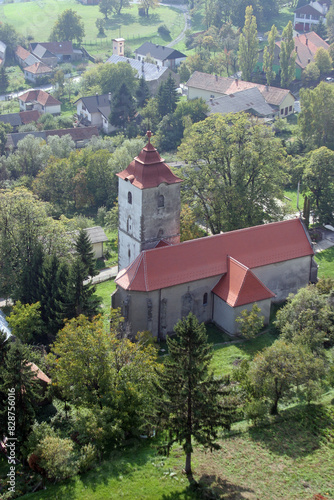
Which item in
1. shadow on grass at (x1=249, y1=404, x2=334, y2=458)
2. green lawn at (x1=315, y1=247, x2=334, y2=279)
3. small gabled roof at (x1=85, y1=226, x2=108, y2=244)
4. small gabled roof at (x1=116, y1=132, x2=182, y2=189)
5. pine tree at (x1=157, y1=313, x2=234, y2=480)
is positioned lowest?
small gabled roof at (x1=85, y1=226, x2=108, y2=244)

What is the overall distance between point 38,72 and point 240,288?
10441cm

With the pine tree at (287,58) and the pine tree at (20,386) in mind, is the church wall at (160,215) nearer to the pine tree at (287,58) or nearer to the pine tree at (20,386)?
the pine tree at (20,386)

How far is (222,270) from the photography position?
52906 millimetres

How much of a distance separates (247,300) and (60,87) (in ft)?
305

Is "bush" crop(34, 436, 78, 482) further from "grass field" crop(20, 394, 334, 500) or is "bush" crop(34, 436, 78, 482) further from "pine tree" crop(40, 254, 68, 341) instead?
"pine tree" crop(40, 254, 68, 341)

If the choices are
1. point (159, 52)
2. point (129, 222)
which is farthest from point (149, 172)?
point (159, 52)

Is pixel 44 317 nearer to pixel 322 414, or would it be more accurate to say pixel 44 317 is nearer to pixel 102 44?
pixel 322 414

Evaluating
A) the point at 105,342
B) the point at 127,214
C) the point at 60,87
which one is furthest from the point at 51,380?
the point at 60,87

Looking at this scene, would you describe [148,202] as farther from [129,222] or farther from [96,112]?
[96,112]

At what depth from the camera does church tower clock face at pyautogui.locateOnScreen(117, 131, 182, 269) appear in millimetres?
51344

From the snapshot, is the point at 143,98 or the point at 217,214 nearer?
the point at 217,214

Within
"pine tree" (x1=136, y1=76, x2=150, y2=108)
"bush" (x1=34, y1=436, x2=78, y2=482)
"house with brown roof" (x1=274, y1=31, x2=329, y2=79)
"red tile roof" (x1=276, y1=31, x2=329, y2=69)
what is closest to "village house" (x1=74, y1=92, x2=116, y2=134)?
"pine tree" (x1=136, y1=76, x2=150, y2=108)

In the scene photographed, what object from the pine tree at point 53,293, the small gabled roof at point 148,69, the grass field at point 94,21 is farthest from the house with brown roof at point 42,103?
the pine tree at point 53,293

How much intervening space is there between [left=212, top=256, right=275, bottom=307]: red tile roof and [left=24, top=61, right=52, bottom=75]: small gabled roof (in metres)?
102
